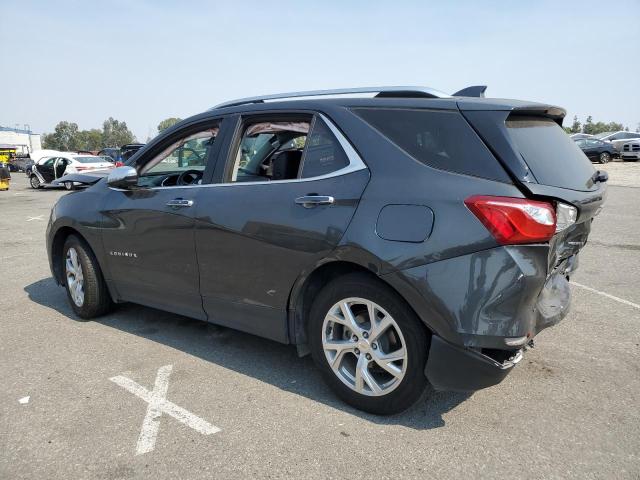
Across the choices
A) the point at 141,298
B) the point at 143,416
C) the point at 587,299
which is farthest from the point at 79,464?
the point at 587,299

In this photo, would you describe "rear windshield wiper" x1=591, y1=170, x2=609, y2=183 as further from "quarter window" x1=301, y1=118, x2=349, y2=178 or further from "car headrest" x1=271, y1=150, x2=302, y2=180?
"car headrest" x1=271, y1=150, x2=302, y2=180

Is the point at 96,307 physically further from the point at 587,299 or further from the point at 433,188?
the point at 587,299

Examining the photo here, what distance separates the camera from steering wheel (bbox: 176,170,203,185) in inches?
155

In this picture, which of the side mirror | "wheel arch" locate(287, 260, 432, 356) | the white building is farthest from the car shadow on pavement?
the white building

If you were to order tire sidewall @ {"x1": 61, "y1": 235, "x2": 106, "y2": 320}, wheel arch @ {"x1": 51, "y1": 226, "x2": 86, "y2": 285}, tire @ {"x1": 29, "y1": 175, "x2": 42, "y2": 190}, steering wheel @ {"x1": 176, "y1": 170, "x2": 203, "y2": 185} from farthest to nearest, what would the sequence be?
tire @ {"x1": 29, "y1": 175, "x2": 42, "y2": 190}
wheel arch @ {"x1": 51, "y1": 226, "x2": 86, "y2": 285}
tire sidewall @ {"x1": 61, "y1": 235, "x2": 106, "y2": 320}
steering wheel @ {"x1": 176, "y1": 170, "x2": 203, "y2": 185}

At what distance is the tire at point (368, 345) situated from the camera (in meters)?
2.75

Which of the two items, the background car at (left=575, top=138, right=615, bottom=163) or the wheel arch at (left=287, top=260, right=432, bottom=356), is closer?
the wheel arch at (left=287, top=260, right=432, bottom=356)

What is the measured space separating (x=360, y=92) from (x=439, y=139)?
749 millimetres

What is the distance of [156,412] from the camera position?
10.1ft

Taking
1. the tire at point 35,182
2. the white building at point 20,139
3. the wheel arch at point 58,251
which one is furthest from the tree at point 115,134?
the wheel arch at point 58,251

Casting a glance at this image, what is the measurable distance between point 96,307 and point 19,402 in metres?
1.48

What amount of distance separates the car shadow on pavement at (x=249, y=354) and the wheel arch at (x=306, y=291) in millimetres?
340

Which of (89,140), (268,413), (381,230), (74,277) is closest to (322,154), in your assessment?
(381,230)

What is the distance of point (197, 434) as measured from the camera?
282cm
